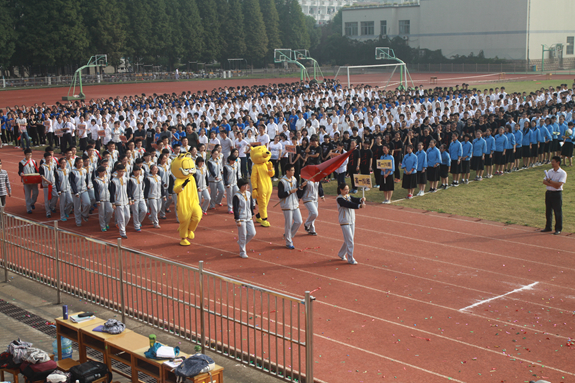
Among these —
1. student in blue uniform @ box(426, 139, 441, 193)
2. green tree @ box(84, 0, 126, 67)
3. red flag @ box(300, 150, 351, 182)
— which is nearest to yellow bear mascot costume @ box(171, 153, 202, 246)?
red flag @ box(300, 150, 351, 182)

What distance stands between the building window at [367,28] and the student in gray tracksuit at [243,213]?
80077mm

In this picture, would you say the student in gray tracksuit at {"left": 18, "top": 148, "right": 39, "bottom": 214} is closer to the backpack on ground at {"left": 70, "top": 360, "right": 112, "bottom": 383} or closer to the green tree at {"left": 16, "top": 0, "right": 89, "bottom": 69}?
the backpack on ground at {"left": 70, "top": 360, "right": 112, "bottom": 383}

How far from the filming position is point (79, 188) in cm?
1531

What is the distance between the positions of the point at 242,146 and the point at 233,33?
61447 millimetres

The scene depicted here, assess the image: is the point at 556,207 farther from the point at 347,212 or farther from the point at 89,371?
the point at 89,371

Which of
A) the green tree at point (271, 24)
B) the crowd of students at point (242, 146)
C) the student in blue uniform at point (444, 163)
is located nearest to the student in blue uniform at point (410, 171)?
the crowd of students at point (242, 146)

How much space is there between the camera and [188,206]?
528 inches

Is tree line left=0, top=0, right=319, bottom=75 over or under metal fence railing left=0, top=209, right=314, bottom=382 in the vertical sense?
over

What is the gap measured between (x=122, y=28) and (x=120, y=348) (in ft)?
206

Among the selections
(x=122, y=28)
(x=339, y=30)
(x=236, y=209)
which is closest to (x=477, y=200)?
(x=236, y=209)

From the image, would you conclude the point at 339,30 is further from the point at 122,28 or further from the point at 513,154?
the point at 513,154

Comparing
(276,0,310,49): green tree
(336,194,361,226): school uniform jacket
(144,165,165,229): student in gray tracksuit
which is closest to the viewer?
(336,194,361,226): school uniform jacket

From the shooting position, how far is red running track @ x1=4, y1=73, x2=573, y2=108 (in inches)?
1973

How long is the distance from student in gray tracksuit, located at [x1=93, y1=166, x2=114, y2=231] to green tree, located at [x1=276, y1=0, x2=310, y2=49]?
250 feet
